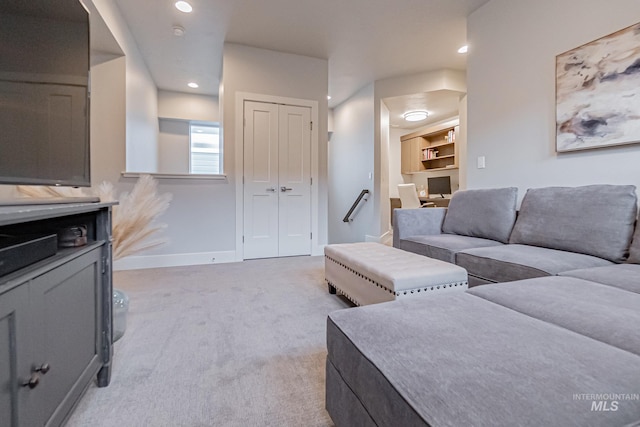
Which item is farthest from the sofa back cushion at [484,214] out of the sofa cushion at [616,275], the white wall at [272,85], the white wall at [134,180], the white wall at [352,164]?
the white wall at [134,180]

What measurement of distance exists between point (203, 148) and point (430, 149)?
477 cm

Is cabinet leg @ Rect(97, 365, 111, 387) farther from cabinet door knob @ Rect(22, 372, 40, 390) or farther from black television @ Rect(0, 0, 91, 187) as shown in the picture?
black television @ Rect(0, 0, 91, 187)

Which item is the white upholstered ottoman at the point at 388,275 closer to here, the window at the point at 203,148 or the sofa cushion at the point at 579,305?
the sofa cushion at the point at 579,305

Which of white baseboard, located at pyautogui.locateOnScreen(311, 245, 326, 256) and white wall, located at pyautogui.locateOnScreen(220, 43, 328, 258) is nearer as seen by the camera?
white wall, located at pyautogui.locateOnScreen(220, 43, 328, 258)

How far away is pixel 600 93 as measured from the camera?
2.02 meters

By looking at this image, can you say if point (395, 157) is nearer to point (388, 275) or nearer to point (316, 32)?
point (316, 32)

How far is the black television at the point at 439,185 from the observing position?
19.3ft

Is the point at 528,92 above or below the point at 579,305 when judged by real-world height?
above

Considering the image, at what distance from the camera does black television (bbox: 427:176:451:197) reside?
231 inches

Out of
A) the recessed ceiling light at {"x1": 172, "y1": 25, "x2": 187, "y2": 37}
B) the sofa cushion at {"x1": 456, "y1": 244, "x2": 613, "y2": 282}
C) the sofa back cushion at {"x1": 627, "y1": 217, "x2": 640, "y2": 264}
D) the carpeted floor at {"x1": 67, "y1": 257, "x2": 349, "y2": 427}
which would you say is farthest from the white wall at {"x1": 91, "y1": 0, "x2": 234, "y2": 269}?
the sofa back cushion at {"x1": 627, "y1": 217, "x2": 640, "y2": 264}

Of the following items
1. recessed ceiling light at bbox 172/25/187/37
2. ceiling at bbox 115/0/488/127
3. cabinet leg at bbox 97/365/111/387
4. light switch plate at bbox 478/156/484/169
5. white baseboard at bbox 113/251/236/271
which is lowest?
cabinet leg at bbox 97/365/111/387

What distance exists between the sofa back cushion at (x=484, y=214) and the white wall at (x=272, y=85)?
5.91ft

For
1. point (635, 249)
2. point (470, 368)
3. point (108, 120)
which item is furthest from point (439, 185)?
point (470, 368)

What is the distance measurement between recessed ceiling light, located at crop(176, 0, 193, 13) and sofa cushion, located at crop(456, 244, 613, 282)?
3322 mm
